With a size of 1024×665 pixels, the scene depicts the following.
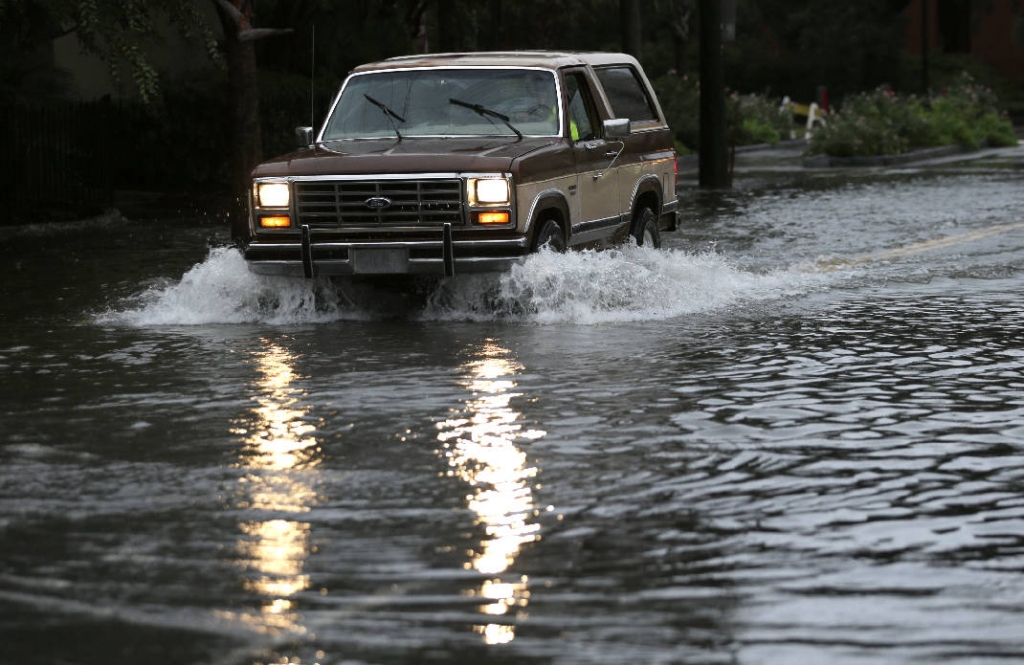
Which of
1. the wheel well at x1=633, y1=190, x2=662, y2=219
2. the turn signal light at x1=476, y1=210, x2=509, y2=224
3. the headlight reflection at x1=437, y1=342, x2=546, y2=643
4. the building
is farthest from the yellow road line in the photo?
the building

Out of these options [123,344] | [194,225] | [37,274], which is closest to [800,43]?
[194,225]

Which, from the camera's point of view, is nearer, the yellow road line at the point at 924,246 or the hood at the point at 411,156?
the hood at the point at 411,156

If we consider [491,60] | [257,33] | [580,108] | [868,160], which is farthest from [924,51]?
[491,60]

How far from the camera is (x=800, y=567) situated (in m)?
6.37

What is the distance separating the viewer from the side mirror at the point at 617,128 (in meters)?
14.4

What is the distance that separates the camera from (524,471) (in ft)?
26.4

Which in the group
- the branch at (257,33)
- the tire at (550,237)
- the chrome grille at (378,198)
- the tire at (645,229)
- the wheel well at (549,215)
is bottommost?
the tire at (645,229)

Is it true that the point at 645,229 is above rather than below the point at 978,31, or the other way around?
below

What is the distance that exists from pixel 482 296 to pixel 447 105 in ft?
5.16

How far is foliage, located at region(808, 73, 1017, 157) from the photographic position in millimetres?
36062

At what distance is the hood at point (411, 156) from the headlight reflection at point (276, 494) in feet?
8.29

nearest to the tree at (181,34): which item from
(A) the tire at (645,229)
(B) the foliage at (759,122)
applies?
(A) the tire at (645,229)

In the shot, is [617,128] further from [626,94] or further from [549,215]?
[626,94]

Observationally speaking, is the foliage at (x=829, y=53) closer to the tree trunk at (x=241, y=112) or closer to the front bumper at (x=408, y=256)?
the tree trunk at (x=241, y=112)
